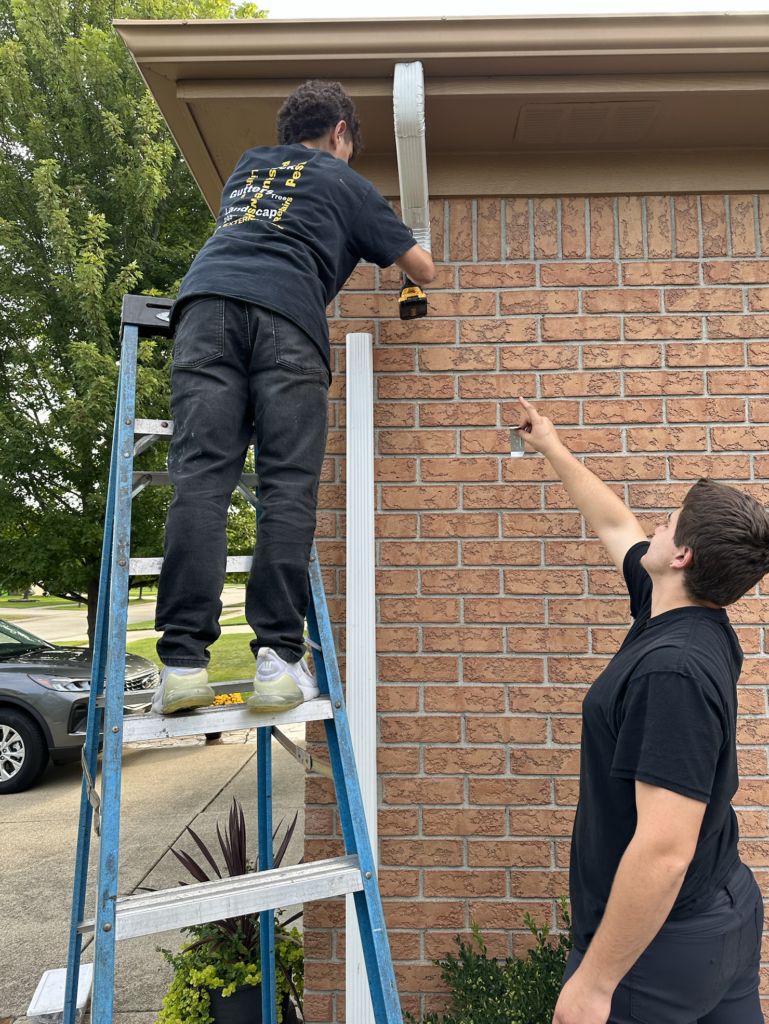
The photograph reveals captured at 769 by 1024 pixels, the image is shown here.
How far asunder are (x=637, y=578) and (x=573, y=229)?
4.90 ft

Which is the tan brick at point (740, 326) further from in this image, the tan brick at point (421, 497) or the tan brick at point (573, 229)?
the tan brick at point (421, 497)

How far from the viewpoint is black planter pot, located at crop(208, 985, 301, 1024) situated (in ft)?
9.18

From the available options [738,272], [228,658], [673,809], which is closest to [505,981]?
[673,809]

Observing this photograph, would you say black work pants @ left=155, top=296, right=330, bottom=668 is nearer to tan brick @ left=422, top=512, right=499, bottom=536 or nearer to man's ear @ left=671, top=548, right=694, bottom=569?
man's ear @ left=671, top=548, right=694, bottom=569

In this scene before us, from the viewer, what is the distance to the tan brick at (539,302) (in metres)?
2.77

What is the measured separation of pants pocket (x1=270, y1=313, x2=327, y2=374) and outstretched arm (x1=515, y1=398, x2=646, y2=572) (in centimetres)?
92

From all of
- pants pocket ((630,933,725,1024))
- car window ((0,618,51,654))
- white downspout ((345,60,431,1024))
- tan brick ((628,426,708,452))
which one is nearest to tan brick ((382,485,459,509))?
white downspout ((345,60,431,1024))

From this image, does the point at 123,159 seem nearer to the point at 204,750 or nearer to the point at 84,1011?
the point at 204,750

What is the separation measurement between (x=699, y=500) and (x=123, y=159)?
8.98 metres

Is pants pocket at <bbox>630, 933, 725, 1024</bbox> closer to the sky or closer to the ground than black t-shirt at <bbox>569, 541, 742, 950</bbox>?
closer to the ground

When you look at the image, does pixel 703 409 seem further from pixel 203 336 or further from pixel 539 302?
pixel 203 336

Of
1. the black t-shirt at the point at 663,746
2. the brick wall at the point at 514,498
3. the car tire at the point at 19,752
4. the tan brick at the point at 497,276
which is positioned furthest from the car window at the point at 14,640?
the black t-shirt at the point at 663,746

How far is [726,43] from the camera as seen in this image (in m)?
2.38

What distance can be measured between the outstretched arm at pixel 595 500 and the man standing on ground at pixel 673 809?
47cm
